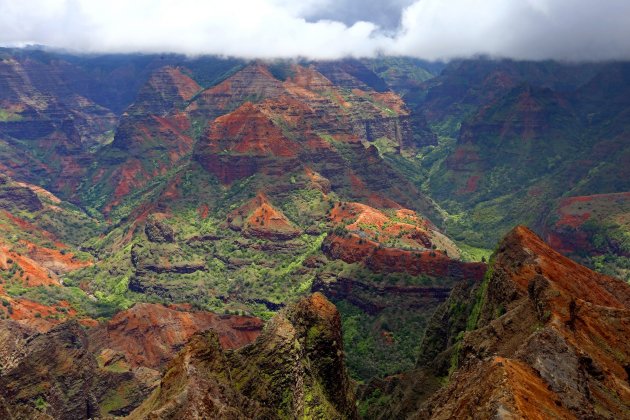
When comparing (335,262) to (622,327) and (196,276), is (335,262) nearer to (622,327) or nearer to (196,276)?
(196,276)

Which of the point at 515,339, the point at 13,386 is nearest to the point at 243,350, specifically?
the point at 515,339

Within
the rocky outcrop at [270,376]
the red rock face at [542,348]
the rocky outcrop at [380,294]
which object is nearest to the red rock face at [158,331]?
the rocky outcrop at [380,294]

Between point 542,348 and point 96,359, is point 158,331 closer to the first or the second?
point 96,359

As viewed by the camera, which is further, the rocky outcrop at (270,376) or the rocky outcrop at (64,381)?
the rocky outcrop at (64,381)

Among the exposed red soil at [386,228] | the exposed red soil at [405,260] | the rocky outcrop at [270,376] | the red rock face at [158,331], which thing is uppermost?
the rocky outcrop at [270,376]

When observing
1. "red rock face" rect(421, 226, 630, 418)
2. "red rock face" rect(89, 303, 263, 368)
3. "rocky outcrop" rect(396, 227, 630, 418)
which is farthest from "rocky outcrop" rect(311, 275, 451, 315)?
"red rock face" rect(421, 226, 630, 418)

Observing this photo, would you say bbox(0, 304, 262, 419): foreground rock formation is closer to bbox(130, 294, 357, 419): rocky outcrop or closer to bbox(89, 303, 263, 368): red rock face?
bbox(89, 303, 263, 368): red rock face

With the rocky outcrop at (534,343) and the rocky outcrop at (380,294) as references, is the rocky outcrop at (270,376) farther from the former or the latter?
the rocky outcrop at (380,294)
